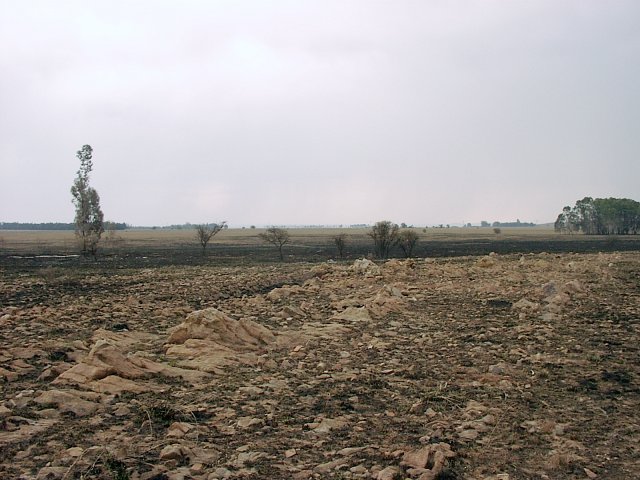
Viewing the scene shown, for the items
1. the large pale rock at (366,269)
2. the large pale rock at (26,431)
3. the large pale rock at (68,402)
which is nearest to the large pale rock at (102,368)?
the large pale rock at (68,402)

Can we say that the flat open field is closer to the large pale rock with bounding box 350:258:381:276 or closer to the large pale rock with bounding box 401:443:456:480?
the large pale rock with bounding box 350:258:381:276

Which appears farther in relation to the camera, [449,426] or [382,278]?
[382,278]

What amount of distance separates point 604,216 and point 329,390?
118 metres

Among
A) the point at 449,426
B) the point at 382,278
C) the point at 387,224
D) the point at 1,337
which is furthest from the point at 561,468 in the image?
the point at 387,224

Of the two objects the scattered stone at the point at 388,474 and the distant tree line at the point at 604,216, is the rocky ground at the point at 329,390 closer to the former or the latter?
the scattered stone at the point at 388,474

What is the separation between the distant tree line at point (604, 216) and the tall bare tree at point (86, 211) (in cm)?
10334

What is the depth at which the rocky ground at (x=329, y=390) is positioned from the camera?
4.63 metres

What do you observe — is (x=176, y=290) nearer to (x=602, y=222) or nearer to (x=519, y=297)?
(x=519, y=297)

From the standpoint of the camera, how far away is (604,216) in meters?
107

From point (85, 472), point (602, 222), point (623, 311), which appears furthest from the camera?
point (602, 222)

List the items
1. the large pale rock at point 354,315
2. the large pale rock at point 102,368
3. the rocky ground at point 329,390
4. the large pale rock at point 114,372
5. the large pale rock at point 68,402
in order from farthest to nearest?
1. the large pale rock at point 354,315
2. the large pale rock at point 102,368
3. the large pale rock at point 114,372
4. the large pale rock at point 68,402
5. the rocky ground at point 329,390

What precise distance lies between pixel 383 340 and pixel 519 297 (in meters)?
5.74

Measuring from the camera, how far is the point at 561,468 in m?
4.51

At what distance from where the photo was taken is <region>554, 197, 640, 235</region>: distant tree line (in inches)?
4139
